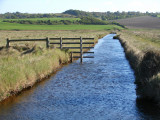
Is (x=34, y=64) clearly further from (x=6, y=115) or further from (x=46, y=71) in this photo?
(x=6, y=115)

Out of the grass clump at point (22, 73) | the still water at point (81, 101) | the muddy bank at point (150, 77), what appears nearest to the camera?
the still water at point (81, 101)

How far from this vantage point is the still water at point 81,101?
11.5 meters

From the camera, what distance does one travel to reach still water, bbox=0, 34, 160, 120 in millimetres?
11453

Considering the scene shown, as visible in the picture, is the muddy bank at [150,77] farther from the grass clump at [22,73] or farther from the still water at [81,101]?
the grass clump at [22,73]

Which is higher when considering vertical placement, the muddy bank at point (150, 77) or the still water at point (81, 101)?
the muddy bank at point (150, 77)

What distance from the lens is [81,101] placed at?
43.9 feet

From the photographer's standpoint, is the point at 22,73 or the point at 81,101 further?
the point at 22,73

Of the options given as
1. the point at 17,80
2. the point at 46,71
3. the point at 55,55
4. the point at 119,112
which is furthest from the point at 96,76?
the point at 119,112

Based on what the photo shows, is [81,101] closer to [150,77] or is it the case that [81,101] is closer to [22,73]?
[150,77]

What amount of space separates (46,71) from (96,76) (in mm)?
3242

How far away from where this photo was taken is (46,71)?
1936 centimetres

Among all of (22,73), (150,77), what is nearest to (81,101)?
(150,77)

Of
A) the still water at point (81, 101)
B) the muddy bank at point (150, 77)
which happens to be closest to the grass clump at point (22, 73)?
the still water at point (81, 101)

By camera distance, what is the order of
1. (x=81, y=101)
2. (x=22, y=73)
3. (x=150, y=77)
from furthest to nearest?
(x=22, y=73) → (x=150, y=77) → (x=81, y=101)
